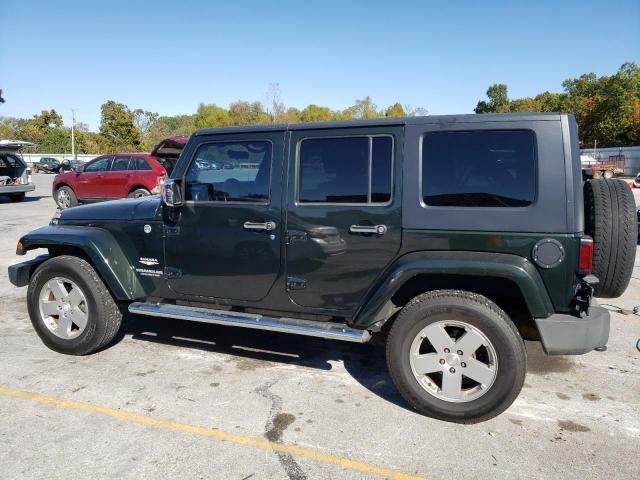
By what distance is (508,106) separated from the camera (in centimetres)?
8569

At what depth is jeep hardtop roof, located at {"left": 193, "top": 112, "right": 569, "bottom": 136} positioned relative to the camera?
10.1ft

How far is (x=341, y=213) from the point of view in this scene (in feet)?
11.4

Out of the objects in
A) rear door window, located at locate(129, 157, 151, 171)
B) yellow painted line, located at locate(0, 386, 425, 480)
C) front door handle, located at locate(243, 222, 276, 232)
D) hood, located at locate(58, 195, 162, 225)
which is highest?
rear door window, located at locate(129, 157, 151, 171)

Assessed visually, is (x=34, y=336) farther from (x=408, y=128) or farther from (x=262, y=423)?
(x=408, y=128)

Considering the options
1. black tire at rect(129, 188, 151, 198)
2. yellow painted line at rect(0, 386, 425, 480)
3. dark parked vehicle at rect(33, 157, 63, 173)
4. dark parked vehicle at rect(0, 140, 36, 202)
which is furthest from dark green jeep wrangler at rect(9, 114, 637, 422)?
dark parked vehicle at rect(33, 157, 63, 173)

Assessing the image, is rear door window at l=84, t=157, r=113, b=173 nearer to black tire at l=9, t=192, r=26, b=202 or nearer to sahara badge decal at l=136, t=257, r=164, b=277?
black tire at l=9, t=192, r=26, b=202

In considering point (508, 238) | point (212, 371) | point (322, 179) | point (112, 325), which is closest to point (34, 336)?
point (112, 325)

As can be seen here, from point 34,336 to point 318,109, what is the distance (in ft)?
238

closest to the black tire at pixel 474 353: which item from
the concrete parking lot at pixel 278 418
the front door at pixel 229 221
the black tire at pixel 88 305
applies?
the concrete parking lot at pixel 278 418

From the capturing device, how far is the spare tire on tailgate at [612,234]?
10.2 feet

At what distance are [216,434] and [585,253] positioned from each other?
98.4 inches

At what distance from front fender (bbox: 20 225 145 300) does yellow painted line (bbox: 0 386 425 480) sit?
3.14ft

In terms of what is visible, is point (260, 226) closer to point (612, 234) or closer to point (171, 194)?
point (171, 194)

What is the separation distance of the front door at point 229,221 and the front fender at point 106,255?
370 millimetres
